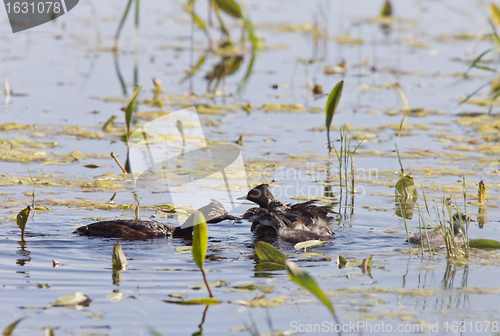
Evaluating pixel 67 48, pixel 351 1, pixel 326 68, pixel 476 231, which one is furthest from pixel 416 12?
pixel 476 231

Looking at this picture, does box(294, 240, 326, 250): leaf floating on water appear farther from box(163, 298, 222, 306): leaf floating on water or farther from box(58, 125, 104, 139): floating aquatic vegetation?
box(58, 125, 104, 139): floating aquatic vegetation

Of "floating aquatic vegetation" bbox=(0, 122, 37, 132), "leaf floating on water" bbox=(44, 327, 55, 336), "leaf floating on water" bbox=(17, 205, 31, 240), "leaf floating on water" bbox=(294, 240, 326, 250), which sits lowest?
"leaf floating on water" bbox=(44, 327, 55, 336)

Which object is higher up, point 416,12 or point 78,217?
point 416,12

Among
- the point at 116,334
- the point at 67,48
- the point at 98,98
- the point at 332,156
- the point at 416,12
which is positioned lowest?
the point at 116,334

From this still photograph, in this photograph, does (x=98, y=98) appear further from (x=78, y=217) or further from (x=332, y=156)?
(x=78, y=217)

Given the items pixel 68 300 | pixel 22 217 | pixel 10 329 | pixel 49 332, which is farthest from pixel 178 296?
pixel 22 217

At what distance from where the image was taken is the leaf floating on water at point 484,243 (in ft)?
13.9

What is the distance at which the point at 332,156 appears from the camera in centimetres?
691

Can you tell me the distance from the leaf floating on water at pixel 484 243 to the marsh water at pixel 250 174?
8 centimetres

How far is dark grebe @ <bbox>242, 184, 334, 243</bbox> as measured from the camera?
14.4 feet

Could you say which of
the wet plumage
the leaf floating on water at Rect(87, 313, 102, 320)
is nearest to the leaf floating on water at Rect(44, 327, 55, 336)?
the leaf floating on water at Rect(87, 313, 102, 320)

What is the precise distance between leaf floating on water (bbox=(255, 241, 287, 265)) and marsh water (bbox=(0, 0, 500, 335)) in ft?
0.29

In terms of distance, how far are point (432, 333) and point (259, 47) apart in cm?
1075

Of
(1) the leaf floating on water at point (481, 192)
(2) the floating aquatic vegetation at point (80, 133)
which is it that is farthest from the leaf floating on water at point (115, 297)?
(2) the floating aquatic vegetation at point (80, 133)
